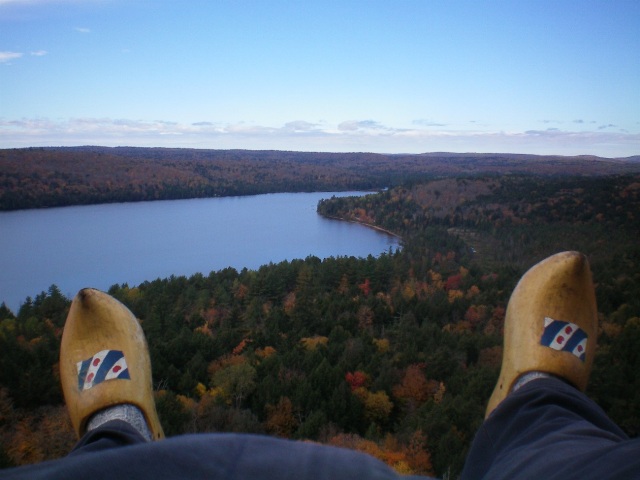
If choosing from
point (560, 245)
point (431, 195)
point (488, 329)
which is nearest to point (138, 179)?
point (431, 195)

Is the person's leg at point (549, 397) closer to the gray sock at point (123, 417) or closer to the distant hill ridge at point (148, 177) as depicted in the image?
the gray sock at point (123, 417)

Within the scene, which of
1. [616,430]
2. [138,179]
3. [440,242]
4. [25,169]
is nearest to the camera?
[616,430]

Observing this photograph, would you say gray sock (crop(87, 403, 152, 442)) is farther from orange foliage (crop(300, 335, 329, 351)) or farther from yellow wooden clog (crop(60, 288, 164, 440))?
orange foliage (crop(300, 335, 329, 351))

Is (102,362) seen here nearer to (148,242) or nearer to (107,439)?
(107,439)

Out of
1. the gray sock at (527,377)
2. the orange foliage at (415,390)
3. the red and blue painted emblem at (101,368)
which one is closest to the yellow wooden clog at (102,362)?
the red and blue painted emblem at (101,368)

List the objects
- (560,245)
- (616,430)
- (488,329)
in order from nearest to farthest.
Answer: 1. (616,430)
2. (488,329)
3. (560,245)

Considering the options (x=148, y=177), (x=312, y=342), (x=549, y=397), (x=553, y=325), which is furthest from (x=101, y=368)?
(x=148, y=177)

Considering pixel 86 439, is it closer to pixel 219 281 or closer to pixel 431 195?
pixel 219 281
